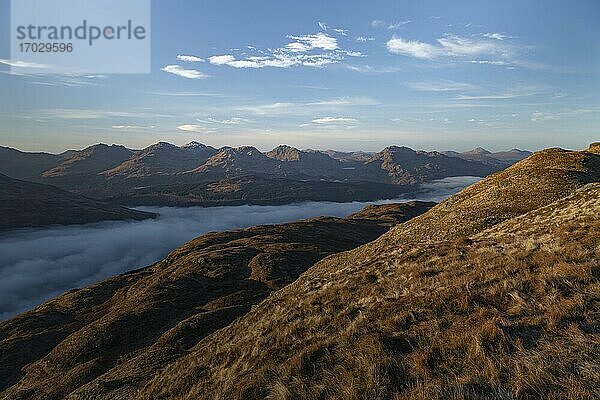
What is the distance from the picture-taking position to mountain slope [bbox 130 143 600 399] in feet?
28.5

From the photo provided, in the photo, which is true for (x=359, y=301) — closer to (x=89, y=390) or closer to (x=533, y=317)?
(x=533, y=317)

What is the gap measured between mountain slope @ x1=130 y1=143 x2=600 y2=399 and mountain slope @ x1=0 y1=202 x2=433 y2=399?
1284 cm

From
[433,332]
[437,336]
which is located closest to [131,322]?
[433,332]

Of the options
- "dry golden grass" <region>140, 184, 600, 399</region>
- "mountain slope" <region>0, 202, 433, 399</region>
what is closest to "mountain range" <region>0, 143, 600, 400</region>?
"dry golden grass" <region>140, 184, 600, 399</region>

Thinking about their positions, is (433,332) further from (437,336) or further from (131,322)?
(131,322)

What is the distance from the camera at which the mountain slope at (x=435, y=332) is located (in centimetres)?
868

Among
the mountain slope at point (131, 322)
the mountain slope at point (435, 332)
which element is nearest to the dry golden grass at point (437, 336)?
the mountain slope at point (435, 332)

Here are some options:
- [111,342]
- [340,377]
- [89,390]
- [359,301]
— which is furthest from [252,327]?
[111,342]

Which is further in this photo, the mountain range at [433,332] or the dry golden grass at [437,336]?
the mountain range at [433,332]

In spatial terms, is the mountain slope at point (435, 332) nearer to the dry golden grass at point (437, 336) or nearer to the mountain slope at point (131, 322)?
A: the dry golden grass at point (437, 336)

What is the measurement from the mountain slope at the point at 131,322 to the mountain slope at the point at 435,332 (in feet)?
42.1

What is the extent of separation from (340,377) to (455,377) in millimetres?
3180

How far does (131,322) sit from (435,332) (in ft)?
201

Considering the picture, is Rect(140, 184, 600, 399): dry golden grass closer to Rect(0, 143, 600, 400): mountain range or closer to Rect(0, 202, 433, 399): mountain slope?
Rect(0, 143, 600, 400): mountain range
